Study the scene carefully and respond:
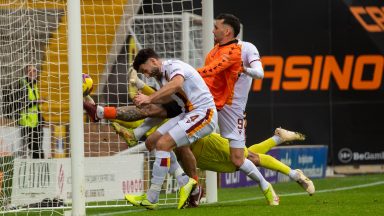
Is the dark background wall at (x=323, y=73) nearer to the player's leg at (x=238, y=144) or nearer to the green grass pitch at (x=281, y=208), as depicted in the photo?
the green grass pitch at (x=281, y=208)

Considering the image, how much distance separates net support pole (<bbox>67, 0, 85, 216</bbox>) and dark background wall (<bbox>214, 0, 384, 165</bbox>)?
10.3m

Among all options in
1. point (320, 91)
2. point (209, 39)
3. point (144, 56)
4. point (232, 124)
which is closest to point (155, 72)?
point (144, 56)

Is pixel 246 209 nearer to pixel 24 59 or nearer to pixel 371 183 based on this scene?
pixel 24 59

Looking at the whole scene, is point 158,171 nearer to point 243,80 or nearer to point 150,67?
point 150,67

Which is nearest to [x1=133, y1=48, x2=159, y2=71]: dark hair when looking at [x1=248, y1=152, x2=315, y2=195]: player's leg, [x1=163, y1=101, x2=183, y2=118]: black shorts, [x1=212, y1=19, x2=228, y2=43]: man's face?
[x1=163, y1=101, x2=183, y2=118]: black shorts

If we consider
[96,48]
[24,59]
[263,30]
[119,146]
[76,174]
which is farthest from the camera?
[263,30]

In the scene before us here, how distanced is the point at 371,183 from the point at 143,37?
4.48 metres

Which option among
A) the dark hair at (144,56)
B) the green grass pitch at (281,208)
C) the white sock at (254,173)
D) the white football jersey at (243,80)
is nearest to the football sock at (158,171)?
the green grass pitch at (281,208)

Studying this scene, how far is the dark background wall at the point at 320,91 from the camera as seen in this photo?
20.6 metres

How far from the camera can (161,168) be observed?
10695mm

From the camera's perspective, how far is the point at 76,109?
1016 cm

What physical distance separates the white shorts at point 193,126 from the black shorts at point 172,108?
262mm

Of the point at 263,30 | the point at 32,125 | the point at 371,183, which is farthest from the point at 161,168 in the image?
the point at 263,30

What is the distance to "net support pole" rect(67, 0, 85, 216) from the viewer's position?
33.3 feet
